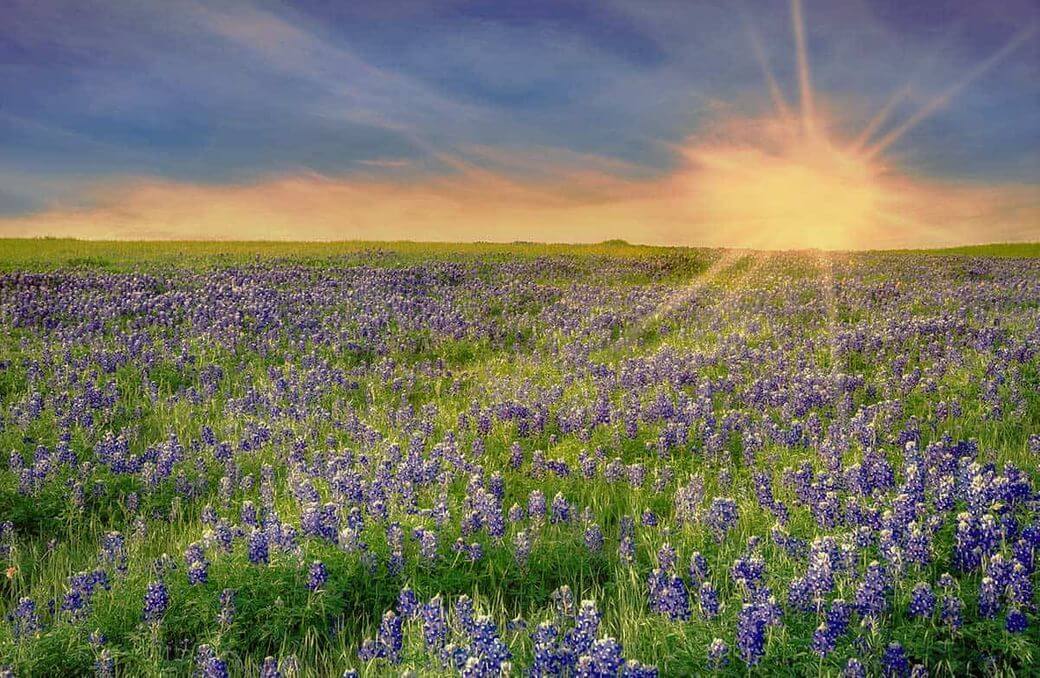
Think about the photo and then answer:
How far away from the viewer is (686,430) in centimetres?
772

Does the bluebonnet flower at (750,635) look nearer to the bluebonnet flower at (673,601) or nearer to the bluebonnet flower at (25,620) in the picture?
the bluebonnet flower at (673,601)

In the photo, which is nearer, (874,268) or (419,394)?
(419,394)

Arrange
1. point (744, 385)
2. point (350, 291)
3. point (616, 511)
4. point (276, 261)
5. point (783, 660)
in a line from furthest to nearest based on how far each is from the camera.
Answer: point (276, 261) → point (350, 291) → point (744, 385) → point (616, 511) → point (783, 660)

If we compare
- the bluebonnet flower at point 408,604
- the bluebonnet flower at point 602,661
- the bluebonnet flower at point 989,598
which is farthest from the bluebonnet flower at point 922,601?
the bluebonnet flower at point 408,604

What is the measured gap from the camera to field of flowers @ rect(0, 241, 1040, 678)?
3957mm

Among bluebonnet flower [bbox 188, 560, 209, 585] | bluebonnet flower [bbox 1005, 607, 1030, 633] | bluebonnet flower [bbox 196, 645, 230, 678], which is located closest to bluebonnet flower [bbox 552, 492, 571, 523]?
bluebonnet flower [bbox 188, 560, 209, 585]

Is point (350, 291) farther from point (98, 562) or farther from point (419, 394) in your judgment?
point (98, 562)

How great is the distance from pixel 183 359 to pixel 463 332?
484 centimetres

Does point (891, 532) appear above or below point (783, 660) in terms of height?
above

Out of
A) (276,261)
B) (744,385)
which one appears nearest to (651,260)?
(276,261)

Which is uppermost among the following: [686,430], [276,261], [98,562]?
[276,261]

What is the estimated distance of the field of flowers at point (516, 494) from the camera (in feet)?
13.0

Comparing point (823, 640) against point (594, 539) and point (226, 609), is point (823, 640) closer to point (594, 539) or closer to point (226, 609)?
point (594, 539)

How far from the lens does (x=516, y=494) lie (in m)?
6.64
